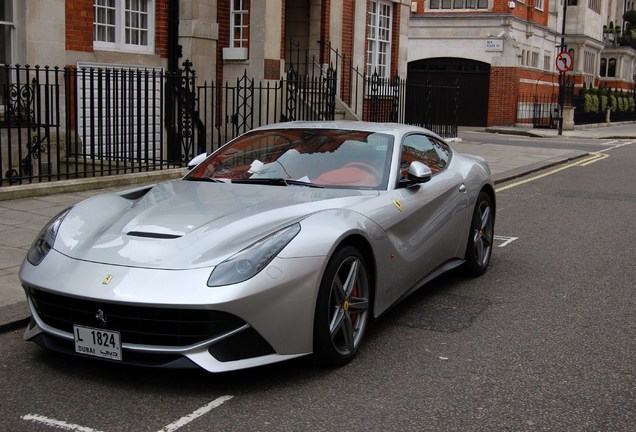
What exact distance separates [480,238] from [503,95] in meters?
31.0

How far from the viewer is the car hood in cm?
427

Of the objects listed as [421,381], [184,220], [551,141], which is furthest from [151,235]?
[551,141]

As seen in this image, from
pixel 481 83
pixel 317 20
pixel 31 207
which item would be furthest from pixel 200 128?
pixel 481 83

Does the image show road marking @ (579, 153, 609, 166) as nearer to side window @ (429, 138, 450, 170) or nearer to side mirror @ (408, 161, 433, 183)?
side window @ (429, 138, 450, 170)

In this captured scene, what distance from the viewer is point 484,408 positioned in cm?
408

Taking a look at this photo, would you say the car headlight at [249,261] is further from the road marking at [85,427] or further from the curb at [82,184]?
the curb at [82,184]

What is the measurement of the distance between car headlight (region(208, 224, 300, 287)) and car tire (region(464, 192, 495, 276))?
285 centimetres

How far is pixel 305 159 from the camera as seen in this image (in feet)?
18.8

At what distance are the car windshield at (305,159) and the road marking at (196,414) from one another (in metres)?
1.86

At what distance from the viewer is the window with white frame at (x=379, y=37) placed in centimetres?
2322

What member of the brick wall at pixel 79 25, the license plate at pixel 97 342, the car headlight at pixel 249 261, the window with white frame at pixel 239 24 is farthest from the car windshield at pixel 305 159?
the window with white frame at pixel 239 24

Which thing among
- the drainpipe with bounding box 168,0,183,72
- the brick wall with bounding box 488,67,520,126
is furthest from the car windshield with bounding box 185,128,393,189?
the brick wall with bounding box 488,67,520,126

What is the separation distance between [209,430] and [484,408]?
145cm

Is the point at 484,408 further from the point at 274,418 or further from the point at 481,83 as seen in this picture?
the point at 481,83
